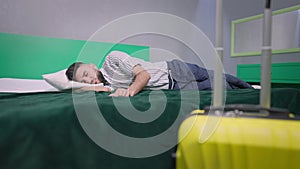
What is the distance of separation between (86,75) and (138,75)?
32 centimetres

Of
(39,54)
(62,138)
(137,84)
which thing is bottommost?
(62,138)

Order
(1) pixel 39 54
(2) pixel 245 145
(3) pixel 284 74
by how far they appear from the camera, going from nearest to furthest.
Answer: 1. (2) pixel 245 145
2. (1) pixel 39 54
3. (3) pixel 284 74

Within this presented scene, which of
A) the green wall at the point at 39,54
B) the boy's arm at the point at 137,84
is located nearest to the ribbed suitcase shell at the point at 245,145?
the boy's arm at the point at 137,84

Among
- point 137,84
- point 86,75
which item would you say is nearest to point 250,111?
point 137,84

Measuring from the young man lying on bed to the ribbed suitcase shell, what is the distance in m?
0.71

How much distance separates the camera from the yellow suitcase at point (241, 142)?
42cm

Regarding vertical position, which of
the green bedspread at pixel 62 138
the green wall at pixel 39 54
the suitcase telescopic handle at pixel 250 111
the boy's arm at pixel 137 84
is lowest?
the green bedspread at pixel 62 138

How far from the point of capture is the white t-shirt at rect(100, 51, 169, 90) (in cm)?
129

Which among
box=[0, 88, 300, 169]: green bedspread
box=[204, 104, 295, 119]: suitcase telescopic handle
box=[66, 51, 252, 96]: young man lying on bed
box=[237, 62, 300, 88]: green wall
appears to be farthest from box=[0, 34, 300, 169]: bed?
box=[237, 62, 300, 88]: green wall

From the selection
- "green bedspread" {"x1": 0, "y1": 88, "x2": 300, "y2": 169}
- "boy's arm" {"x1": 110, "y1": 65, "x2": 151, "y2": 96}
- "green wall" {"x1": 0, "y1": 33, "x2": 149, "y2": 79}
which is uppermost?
"green wall" {"x1": 0, "y1": 33, "x2": 149, "y2": 79}

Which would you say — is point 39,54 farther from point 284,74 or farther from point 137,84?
point 284,74

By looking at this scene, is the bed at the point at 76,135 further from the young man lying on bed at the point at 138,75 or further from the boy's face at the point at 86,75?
the boy's face at the point at 86,75

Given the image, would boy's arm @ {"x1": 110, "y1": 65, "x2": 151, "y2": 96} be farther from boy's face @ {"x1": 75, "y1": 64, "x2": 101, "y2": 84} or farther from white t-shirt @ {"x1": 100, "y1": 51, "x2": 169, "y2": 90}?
boy's face @ {"x1": 75, "y1": 64, "x2": 101, "y2": 84}

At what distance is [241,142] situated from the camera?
433mm
